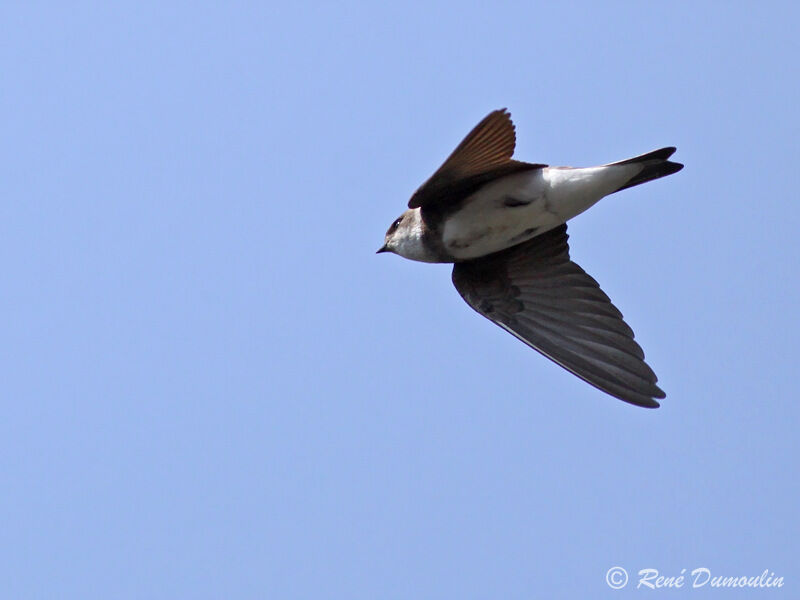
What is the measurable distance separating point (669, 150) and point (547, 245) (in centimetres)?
104

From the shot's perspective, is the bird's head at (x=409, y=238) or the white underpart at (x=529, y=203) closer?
the white underpart at (x=529, y=203)

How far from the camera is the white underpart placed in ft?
22.0

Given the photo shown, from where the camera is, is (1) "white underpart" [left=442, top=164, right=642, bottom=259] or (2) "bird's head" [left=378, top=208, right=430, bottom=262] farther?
(2) "bird's head" [left=378, top=208, right=430, bottom=262]

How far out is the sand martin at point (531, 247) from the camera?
665 cm

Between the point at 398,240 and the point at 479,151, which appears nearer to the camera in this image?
the point at 479,151

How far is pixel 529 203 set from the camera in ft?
22.2

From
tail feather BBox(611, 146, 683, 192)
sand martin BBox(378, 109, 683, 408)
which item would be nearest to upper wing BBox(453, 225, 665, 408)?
sand martin BBox(378, 109, 683, 408)

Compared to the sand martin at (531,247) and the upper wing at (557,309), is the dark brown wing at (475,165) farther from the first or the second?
the upper wing at (557,309)

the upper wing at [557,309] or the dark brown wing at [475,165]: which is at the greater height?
the dark brown wing at [475,165]

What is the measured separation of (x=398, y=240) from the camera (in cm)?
726

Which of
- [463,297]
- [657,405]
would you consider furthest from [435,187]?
[657,405]

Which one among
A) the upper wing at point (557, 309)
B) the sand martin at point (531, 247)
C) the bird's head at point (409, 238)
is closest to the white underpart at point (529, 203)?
the sand martin at point (531, 247)

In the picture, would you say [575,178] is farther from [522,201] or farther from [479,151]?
[479,151]

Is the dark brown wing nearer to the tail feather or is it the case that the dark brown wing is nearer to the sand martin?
the sand martin
